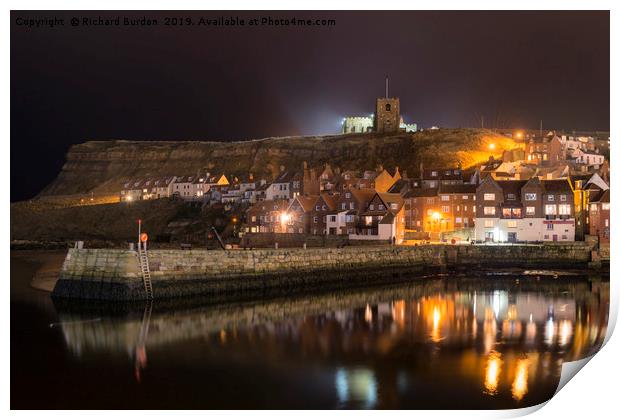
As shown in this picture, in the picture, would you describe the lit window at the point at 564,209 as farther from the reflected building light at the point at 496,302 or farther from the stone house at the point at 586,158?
the stone house at the point at 586,158

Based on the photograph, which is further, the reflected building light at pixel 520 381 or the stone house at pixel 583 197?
the stone house at pixel 583 197

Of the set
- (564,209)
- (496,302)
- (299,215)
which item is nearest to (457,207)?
(564,209)

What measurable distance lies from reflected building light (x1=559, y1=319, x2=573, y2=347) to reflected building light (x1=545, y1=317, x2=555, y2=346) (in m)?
0.18

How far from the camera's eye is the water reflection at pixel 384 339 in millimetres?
10180

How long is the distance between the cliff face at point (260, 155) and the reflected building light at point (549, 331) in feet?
114

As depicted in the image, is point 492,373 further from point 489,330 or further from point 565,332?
point 565,332

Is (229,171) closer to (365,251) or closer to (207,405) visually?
(365,251)

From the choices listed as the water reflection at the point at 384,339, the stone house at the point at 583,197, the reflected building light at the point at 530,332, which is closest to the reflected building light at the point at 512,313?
the water reflection at the point at 384,339

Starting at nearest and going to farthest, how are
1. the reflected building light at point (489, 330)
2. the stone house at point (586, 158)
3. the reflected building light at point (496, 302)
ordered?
1. the reflected building light at point (489, 330)
2. the reflected building light at point (496, 302)
3. the stone house at point (586, 158)

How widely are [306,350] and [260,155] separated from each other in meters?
51.4

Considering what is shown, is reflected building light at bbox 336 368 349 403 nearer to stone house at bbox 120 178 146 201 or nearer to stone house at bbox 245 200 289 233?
stone house at bbox 245 200 289 233

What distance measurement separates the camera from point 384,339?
44.2 feet

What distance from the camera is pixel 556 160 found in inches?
1617
